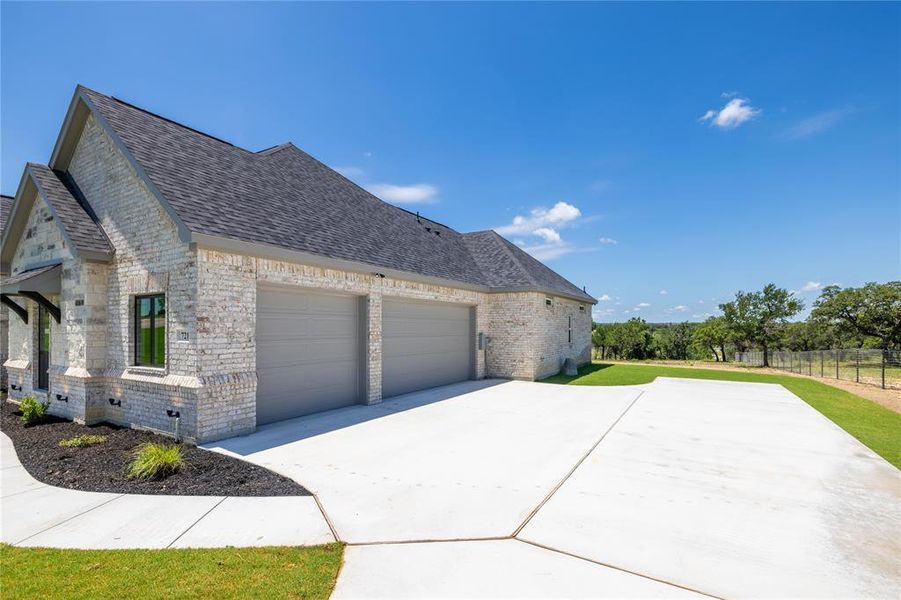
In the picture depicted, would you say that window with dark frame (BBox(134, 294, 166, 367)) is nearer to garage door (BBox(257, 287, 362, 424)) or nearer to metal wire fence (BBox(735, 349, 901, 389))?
garage door (BBox(257, 287, 362, 424))

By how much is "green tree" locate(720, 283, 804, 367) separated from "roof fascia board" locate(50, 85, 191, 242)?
35044mm

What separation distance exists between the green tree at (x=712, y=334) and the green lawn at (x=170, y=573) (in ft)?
118

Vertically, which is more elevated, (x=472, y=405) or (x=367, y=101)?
(x=367, y=101)

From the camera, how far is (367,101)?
532 inches

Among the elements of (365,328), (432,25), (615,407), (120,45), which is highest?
(432,25)

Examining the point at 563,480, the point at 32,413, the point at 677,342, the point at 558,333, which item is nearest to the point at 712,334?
the point at 677,342

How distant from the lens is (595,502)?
16.3 ft

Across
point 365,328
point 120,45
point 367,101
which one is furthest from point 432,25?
point 365,328

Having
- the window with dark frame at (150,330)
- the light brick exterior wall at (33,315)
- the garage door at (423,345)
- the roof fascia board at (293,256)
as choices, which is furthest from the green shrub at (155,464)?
the garage door at (423,345)

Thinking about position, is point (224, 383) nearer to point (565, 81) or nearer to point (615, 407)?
point (615, 407)

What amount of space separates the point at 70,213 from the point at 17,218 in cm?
335

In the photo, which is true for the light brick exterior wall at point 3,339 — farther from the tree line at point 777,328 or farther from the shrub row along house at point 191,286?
the tree line at point 777,328

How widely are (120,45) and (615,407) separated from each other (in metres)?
15.0

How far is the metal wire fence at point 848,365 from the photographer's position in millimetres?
19609
